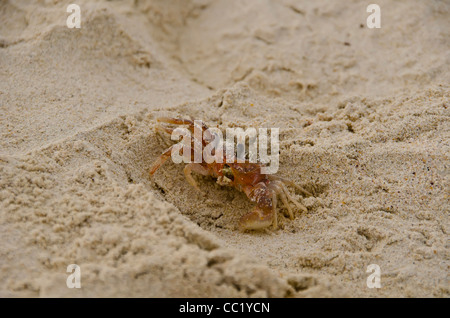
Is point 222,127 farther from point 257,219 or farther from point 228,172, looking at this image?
point 257,219

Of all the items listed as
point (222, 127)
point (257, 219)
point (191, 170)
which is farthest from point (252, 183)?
point (222, 127)

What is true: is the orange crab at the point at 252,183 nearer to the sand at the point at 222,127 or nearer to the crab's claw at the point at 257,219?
the crab's claw at the point at 257,219

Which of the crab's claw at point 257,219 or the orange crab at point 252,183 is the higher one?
the orange crab at point 252,183

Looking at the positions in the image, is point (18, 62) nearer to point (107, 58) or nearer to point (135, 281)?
point (107, 58)

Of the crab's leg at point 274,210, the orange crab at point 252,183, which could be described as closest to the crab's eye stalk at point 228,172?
the orange crab at point 252,183

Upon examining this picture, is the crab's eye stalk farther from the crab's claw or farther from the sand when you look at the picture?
the crab's claw

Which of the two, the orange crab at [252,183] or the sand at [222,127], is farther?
the orange crab at [252,183]

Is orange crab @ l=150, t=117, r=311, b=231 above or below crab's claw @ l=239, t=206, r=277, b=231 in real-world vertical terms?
above

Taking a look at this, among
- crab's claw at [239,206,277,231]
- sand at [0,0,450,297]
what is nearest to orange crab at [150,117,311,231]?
crab's claw at [239,206,277,231]
